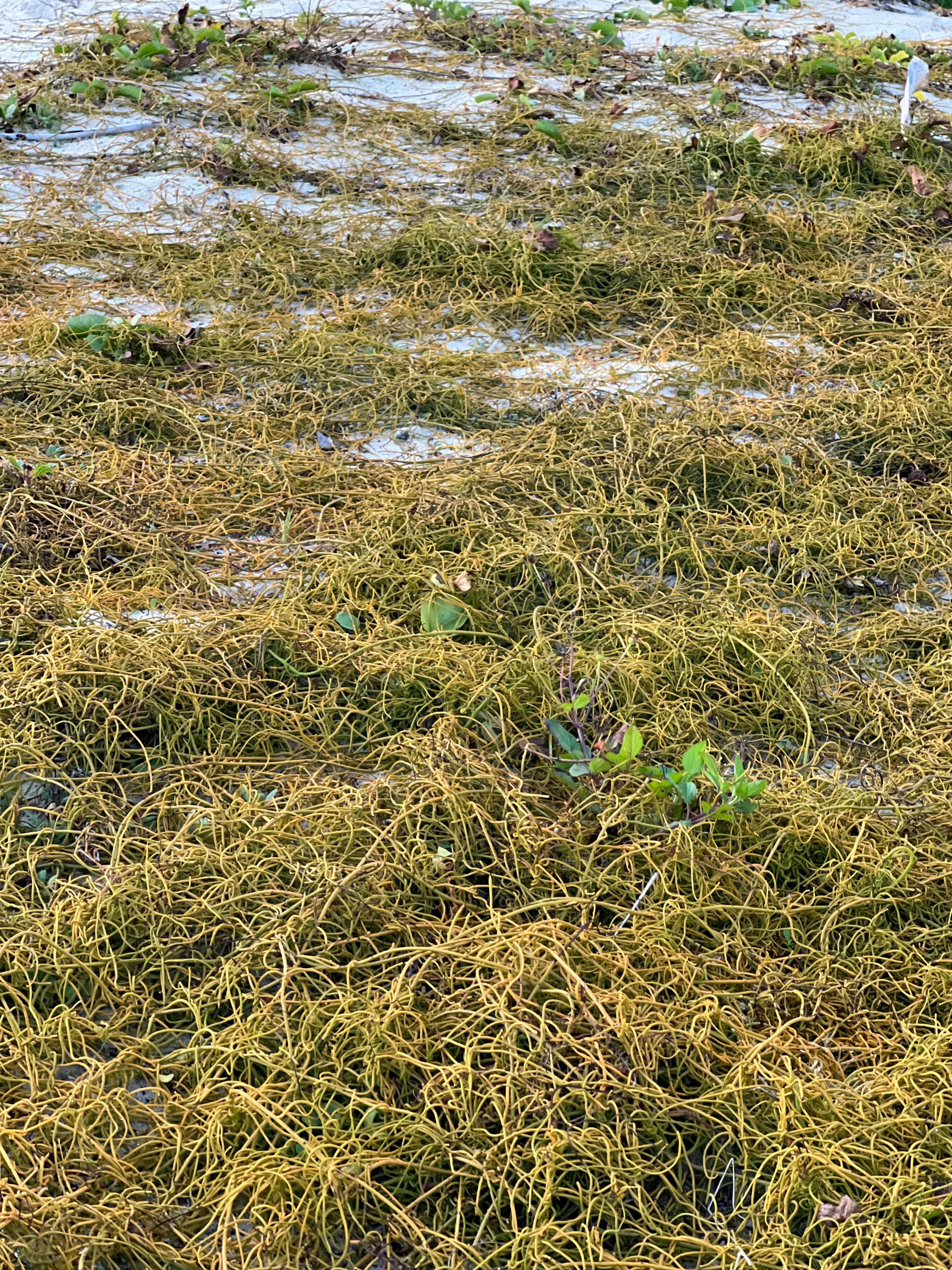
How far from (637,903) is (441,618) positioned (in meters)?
1.00

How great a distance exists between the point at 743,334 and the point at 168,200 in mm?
2596

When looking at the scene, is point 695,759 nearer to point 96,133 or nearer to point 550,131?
point 550,131

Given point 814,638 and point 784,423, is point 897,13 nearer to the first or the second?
point 784,423

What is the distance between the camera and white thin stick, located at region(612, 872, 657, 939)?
2.49 m

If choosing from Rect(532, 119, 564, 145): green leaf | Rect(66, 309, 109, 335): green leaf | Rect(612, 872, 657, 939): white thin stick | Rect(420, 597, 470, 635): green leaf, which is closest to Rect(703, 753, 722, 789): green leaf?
Rect(612, 872, 657, 939): white thin stick

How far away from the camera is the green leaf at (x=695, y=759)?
2.71 m

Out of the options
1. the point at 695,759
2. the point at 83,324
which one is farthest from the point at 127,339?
the point at 695,759

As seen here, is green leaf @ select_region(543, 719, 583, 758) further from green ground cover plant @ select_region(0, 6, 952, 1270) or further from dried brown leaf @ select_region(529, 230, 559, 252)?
dried brown leaf @ select_region(529, 230, 559, 252)

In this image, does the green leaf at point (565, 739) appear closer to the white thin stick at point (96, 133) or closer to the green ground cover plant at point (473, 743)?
the green ground cover plant at point (473, 743)

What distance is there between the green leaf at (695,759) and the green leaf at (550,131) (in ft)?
14.0

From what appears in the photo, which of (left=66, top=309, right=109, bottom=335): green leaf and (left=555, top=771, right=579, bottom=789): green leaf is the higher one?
Result: (left=66, top=309, right=109, bottom=335): green leaf

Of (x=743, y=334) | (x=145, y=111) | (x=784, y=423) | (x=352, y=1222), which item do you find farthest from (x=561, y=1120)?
(x=145, y=111)

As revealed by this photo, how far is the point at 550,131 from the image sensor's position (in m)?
6.10

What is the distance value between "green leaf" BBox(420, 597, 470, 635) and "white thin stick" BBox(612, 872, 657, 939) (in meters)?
0.91
